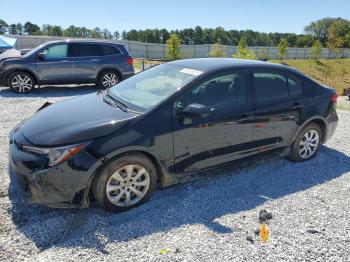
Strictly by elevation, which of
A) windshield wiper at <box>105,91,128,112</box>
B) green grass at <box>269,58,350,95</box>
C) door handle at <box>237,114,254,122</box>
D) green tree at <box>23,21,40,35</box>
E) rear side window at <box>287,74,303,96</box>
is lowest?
green grass at <box>269,58,350,95</box>

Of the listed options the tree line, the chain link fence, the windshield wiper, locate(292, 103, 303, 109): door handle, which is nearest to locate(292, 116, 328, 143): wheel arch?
locate(292, 103, 303, 109): door handle

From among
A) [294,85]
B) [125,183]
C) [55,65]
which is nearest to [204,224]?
[125,183]

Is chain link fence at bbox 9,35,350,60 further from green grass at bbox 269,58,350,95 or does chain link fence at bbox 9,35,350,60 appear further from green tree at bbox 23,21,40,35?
green tree at bbox 23,21,40,35

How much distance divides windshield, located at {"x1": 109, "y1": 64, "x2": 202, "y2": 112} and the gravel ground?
1164 mm

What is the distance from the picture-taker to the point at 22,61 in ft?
32.5

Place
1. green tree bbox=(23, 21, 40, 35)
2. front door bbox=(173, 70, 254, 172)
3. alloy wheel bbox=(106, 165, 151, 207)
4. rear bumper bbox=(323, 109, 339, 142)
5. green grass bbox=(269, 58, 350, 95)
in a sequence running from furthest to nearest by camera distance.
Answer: green tree bbox=(23, 21, 40, 35) → green grass bbox=(269, 58, 350, 95) → rear bumper bbox=(323, 109, 339, 142) → front door bbox=(173, 70, 254, 172) → alloy wheel bbox=(106, 165, 151, 207)

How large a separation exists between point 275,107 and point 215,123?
1.09 m

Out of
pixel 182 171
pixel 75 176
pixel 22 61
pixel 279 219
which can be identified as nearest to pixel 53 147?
pixel 75 176

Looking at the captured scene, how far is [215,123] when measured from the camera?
13.6ft

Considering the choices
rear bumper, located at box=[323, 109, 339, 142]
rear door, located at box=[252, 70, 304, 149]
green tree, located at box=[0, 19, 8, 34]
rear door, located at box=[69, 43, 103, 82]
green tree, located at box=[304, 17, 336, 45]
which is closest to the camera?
rear door, located at box=[252, 70, 304, 149]

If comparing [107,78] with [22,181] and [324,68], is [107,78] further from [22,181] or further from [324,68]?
[324,68]

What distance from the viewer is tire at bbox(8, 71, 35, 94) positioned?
10.0 m

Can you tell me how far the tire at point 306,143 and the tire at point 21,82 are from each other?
8128 mm

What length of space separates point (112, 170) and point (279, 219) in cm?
191
